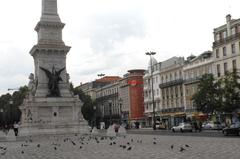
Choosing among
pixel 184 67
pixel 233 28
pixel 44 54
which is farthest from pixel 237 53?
pixel 44 54

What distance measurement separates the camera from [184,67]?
3819 inches

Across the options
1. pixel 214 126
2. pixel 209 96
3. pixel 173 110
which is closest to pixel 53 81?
pixel 209 96

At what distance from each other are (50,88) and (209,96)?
24.1 metres

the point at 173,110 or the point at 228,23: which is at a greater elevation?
the point at 228,23

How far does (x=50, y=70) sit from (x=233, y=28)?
36.9 m

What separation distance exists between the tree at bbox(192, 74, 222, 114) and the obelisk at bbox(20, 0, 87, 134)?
19978 millimetres

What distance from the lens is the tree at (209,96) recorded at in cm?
6575

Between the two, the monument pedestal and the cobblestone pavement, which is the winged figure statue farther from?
the cobblestone pavement

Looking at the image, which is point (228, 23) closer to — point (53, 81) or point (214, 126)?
point (214, 126)

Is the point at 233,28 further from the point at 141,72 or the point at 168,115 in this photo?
the point at 141,72

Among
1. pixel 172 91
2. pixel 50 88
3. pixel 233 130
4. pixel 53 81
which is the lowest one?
pixel 233 130

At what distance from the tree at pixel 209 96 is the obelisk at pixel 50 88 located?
1998cm

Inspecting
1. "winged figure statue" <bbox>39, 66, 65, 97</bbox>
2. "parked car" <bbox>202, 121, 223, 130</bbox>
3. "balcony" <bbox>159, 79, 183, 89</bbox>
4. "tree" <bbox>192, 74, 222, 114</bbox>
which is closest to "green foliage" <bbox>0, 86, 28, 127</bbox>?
"balcony" <bbox>159, 79, 183, 89</bbox>

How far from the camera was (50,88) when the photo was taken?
186 ft
